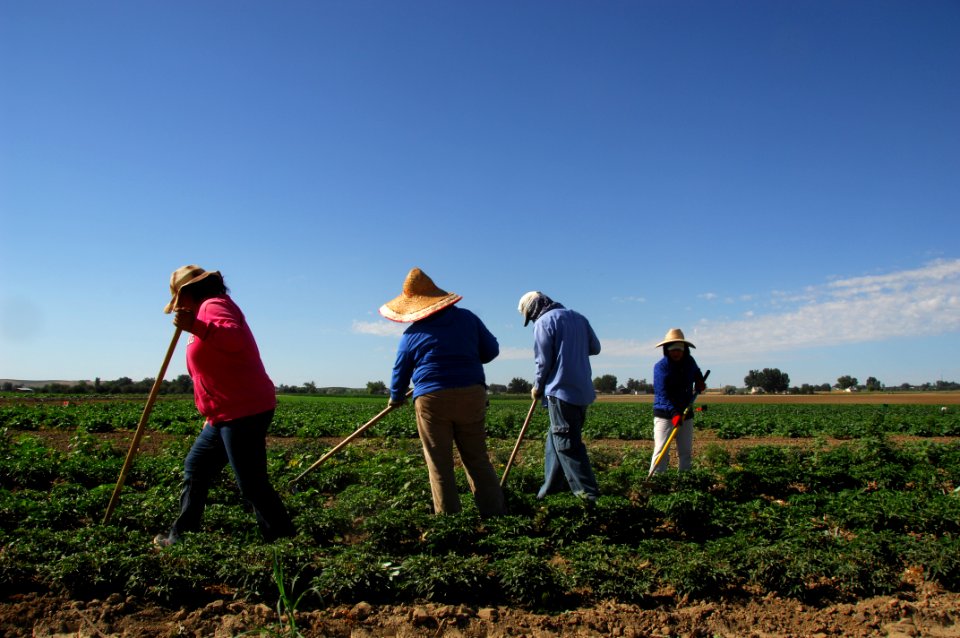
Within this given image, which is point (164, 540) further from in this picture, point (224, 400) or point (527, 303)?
point (527, 303)

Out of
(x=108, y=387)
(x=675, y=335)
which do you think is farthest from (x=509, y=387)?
(x=675, y=335)

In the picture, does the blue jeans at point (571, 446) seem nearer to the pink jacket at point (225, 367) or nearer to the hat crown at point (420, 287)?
the hat crown at point (420, 287)

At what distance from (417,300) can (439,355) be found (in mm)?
531

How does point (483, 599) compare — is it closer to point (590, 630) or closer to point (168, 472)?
point (590, 630)

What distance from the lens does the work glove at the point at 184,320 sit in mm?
4055

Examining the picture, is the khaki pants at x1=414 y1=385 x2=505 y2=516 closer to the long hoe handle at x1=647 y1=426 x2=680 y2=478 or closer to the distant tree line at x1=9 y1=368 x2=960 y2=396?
the long hoe handle at x1=647 y1=426 x2=680 y2=478

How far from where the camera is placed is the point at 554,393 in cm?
555

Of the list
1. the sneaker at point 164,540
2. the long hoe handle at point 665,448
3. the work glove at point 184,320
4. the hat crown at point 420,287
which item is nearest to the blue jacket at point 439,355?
the hat crown at point 420,287

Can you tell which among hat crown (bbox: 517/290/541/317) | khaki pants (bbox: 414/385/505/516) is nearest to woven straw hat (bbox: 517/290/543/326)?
hat crown (bbox: 517/290/541/317)

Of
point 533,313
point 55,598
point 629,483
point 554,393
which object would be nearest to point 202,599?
point 55,598

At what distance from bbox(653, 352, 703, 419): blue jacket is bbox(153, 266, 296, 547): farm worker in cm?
409

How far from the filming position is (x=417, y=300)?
494 cm

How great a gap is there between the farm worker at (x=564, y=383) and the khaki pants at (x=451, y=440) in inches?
36.6

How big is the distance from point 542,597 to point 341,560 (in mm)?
1214
